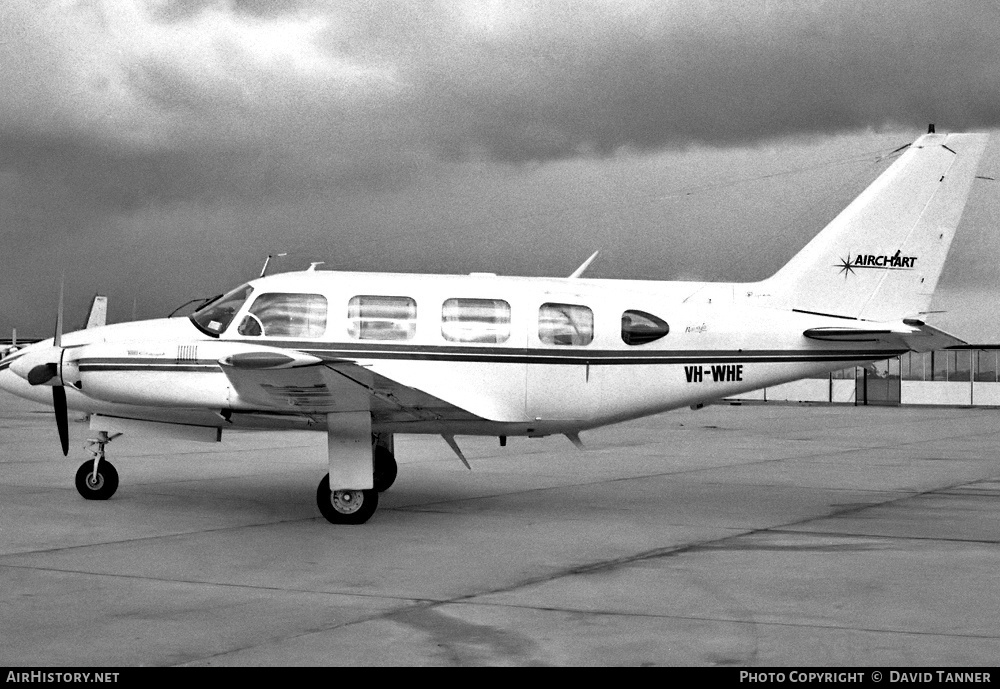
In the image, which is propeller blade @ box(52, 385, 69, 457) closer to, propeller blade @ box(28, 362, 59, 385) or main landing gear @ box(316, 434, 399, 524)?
propeller blade @ box(28, 362, 59, 385)

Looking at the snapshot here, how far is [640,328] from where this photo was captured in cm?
1398

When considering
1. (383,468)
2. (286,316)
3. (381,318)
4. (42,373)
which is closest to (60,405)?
(42,373)

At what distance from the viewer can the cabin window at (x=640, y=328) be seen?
13945mm

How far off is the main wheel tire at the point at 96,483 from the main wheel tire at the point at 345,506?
345cm

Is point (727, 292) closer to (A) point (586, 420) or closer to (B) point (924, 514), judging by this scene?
(A) point (586, 420)

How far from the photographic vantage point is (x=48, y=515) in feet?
42.8

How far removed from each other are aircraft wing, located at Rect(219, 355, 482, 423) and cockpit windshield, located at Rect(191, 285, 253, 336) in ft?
3.74

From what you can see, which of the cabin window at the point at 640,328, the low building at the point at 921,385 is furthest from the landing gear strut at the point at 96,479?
the low building at the point at 921,385

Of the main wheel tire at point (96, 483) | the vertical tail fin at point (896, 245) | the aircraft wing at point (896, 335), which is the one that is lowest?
the main wheel tire at point (96, 483)

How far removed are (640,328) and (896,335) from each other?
321 cm

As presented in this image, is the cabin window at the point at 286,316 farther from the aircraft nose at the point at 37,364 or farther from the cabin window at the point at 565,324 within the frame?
the cabin window at the point at 565,324

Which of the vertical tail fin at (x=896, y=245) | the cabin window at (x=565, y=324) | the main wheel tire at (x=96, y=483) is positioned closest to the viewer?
the cabin window at (x=565, y=324)
